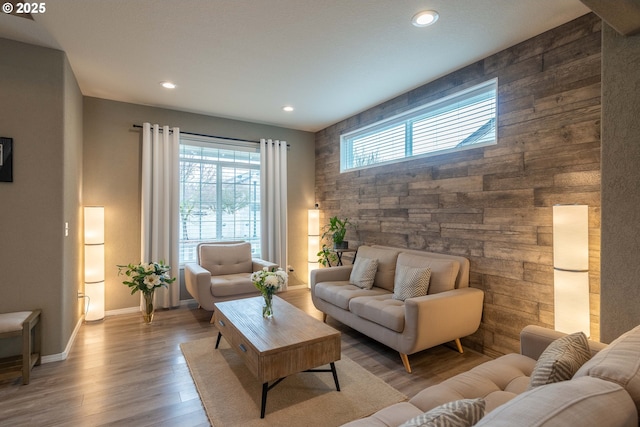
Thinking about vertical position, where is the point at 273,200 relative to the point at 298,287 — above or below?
above

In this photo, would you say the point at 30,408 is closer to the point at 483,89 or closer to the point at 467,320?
the point at 467,320

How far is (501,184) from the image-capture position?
279 cm

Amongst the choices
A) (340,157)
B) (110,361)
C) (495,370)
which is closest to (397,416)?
(495,370)

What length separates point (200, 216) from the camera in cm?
469

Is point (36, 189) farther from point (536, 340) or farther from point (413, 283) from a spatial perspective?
point (536, 340)

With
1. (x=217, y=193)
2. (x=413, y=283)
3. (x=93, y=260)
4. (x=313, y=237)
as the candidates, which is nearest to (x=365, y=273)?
(x=413, y=283)

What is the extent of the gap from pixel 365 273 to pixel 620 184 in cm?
231

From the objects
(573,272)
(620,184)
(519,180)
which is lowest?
(573,272)

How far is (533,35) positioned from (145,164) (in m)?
4.47

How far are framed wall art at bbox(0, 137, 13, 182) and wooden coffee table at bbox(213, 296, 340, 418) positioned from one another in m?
2.16

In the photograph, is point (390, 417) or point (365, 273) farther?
point (365, 273)

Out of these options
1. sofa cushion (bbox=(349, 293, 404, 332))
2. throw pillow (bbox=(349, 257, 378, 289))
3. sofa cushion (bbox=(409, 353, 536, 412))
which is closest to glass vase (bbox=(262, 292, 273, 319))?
sofa cushion (bbox=(349, 293, 404, 332))

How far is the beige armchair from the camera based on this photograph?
3.65 meters

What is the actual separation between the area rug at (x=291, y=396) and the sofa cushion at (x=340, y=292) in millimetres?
658
